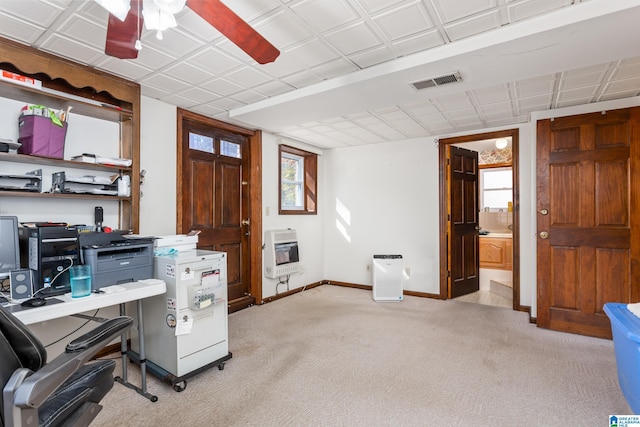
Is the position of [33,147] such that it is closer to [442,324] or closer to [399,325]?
[399,325]

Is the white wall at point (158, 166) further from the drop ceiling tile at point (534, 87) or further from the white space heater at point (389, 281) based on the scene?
the drop ceiling tile at point (534, 87)

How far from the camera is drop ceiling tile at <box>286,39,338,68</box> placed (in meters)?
2.14

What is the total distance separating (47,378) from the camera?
3.30 ft

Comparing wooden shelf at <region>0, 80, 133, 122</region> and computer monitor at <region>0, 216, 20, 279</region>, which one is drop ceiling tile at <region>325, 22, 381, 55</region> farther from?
computer monitor at <region>0, 216, 20, 279</region>

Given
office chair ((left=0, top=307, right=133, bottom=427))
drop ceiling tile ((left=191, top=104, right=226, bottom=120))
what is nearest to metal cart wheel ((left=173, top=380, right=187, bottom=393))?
office chair ((left=0, top=307, right=133, bottom=427))

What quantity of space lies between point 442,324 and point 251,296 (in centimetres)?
238

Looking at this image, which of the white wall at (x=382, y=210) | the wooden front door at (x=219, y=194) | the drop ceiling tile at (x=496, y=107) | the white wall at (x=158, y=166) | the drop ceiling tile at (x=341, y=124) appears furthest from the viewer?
the white wall at (x=382, y=210)

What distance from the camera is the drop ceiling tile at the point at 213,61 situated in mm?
2227

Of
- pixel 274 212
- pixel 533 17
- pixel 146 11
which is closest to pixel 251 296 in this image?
pixel 274 212

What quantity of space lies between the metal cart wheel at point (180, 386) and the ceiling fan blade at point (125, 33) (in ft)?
6.90

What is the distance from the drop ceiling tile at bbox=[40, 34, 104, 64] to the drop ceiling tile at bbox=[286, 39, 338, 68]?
1376 mm

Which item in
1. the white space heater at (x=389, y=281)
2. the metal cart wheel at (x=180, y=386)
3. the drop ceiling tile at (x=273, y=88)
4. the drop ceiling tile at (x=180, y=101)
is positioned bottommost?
the metal cart wheel at (x=180, y=386)

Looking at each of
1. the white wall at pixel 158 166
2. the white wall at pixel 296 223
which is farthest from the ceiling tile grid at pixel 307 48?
the white wall at pixel 296 223

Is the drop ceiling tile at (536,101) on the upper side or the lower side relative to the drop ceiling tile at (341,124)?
lower
